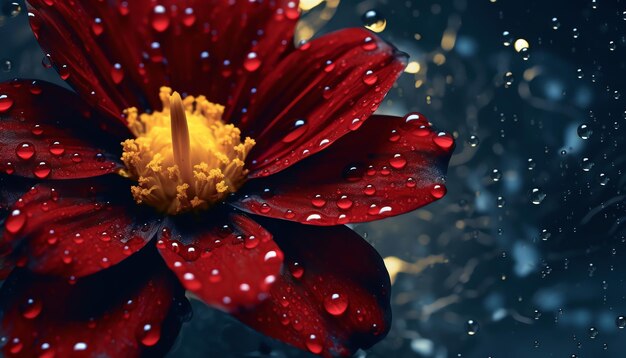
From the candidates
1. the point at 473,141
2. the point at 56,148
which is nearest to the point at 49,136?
the point at 56,148

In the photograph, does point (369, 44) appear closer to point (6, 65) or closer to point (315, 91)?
point (315, 91)

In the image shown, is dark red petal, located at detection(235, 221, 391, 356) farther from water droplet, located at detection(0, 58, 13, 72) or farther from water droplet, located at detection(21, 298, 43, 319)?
water droplet, located at detection(0, 58, 13, 72)

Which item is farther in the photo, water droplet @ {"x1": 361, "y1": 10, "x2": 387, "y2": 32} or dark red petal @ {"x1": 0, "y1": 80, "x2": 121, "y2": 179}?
water droplet @ {"x1": 361, "y1": 10, "x2": 387, "y2": 32}

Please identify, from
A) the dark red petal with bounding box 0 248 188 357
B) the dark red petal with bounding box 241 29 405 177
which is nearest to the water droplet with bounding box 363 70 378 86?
the dark red petal with bounding box 241 29 405 177

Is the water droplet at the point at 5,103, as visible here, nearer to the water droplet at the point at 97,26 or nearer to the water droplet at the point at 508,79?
the water droplet at the point at 97,26

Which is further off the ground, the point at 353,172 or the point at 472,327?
the point at 353,172

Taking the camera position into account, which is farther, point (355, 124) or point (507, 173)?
point (507, 173)

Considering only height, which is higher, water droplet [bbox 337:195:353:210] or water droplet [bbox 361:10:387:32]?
water droplet [bbox 337:195:353:210]
